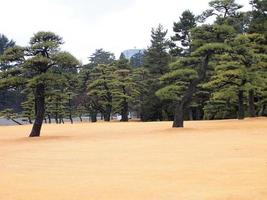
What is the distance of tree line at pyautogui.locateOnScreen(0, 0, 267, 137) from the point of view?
20031 mm

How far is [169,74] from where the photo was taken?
2223cm

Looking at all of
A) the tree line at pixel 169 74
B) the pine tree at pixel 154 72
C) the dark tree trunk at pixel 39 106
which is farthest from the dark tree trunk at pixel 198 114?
the dark tree trunk at pixel 39 106

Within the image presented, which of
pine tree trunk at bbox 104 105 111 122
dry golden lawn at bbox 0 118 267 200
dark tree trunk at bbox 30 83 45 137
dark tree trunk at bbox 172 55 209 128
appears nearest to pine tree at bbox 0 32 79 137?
dark tree trunk at bbox 30 83 45 137

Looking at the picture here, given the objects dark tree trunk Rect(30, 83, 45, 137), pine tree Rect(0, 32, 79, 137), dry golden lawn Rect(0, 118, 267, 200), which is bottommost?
dry golden lawn Rect(0, 118, 267, 200)

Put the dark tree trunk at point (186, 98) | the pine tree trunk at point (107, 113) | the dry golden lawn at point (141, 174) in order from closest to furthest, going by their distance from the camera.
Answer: the dry golden lawn at point (141, 174) → the dark tree trunk at point (186, 98) → the pine tree trunk at point (107, 113)

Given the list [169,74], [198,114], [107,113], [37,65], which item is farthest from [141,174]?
[107,113]

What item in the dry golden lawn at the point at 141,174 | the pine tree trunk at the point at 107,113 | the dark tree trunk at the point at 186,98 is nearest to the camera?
the dry golden lawn at the point at 141,174

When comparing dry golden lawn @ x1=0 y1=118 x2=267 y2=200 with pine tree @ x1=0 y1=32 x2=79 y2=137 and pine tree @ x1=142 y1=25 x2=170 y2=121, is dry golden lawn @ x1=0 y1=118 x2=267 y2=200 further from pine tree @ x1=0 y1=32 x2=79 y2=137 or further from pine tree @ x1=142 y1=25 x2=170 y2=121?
pine tree @ x1=142 y1=25 x2=170 y2=121

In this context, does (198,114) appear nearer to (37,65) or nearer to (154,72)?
(154,72)

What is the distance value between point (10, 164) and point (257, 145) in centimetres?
653

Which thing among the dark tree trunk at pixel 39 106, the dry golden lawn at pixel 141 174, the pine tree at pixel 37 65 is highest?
the pine tree at pixel 37 65

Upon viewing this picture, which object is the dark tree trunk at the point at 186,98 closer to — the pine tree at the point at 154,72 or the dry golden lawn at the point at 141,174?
the dry golden lawn at the point at 141,174

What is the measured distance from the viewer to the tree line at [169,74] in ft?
65.7

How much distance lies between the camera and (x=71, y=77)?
20.4m
